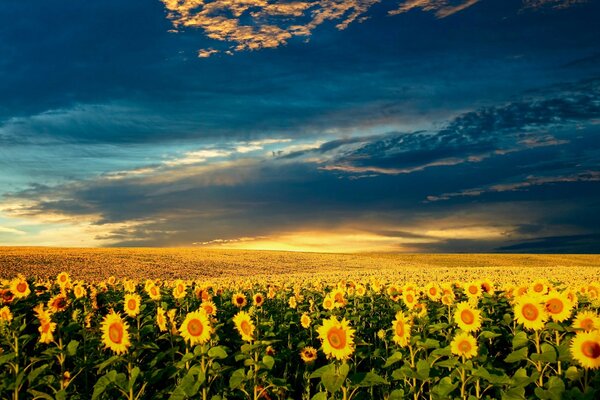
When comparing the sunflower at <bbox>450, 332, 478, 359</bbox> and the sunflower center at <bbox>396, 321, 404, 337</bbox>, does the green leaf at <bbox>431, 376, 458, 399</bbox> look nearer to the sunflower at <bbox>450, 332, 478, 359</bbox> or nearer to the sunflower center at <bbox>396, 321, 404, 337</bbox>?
the sunflower at <bbox>450, 332, 478, 359</bbox>

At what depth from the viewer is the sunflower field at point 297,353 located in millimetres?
6688

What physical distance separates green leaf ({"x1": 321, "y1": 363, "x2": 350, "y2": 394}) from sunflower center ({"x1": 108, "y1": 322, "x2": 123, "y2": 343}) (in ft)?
11.4

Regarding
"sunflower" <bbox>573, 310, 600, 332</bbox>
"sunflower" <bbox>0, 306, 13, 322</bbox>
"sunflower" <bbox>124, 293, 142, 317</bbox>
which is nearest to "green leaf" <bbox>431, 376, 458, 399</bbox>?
"sunflower" <bbox>573, 310, 600, 332</bbox>

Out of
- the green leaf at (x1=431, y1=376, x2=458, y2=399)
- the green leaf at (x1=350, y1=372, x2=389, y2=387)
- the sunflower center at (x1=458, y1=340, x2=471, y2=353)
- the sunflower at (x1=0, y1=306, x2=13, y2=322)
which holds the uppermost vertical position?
the sunflower at (x1=0, y1=306, x2=13, y2=322)

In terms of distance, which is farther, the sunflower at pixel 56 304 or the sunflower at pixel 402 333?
the sunflower at pixel 56 304

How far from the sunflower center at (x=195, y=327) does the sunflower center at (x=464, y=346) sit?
146 inches

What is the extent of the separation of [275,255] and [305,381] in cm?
7673

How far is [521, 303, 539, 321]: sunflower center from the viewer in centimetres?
791

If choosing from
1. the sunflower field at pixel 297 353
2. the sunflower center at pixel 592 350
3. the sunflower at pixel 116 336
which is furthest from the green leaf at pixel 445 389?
the sunflower at pixel 116 336

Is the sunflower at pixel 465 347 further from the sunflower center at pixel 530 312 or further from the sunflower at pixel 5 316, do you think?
the sunflower at pixel 5 316

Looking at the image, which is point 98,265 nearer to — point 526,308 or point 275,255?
point 275,255

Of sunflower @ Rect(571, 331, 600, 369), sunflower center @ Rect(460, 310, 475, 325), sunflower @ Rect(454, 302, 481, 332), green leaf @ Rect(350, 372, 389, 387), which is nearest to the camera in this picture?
green leaf @ Rect(350, 372, 389, 387)

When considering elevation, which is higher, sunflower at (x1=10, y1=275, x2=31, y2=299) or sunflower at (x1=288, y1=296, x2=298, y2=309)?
sunflower at (x1=10, y1=275, x2=31, y2=299)

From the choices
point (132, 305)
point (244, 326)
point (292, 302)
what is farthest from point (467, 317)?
point (292, 302)
